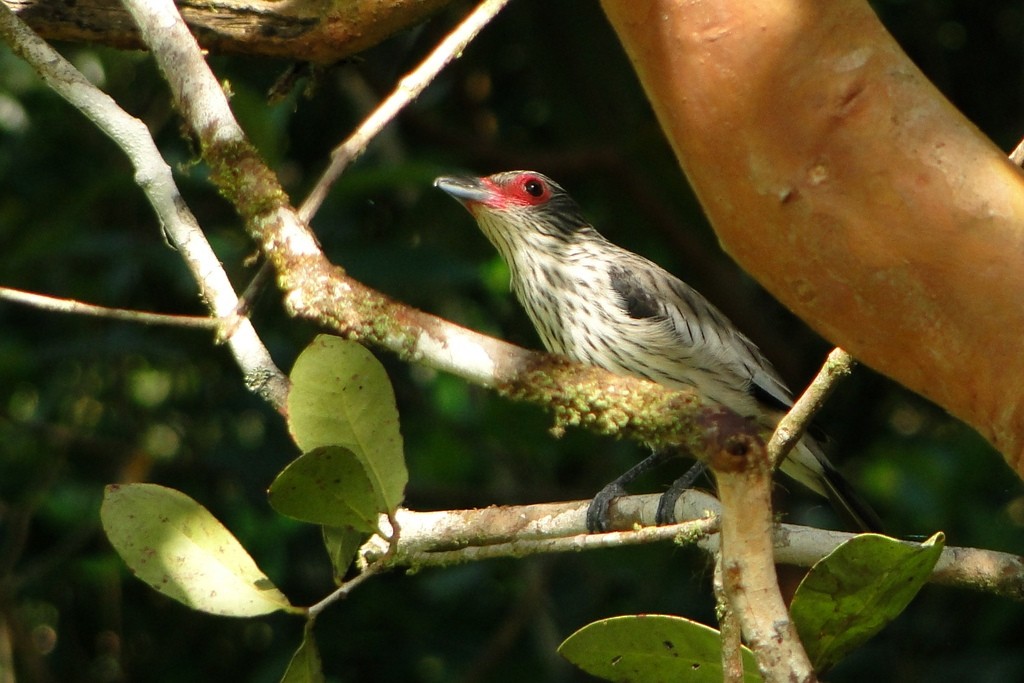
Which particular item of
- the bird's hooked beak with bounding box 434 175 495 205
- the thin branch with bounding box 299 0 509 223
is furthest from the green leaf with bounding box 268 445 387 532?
the bird's hooked beak with bounding box 434 175 495 205

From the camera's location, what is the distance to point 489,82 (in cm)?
564

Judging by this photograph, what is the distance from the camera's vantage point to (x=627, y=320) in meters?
3.76

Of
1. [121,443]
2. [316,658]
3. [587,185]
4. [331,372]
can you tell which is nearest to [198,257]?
[331,372]

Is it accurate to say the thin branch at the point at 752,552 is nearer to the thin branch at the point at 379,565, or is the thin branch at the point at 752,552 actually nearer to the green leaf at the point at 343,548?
the thin branch at the point at 379,565

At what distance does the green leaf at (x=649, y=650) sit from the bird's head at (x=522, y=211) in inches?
94.0

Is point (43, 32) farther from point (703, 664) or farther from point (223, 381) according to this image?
point (223, 381)

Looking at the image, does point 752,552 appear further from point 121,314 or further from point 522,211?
point 522,211

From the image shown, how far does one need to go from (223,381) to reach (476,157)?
4.41ft

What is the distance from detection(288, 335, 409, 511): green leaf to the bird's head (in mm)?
2174

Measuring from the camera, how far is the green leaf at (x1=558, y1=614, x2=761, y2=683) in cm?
180

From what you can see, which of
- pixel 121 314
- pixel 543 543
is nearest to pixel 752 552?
pixel 543 543

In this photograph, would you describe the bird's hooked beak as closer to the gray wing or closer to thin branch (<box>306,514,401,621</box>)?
the gray wing

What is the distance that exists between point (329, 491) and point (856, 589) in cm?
73

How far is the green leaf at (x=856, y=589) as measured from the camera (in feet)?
5.50
